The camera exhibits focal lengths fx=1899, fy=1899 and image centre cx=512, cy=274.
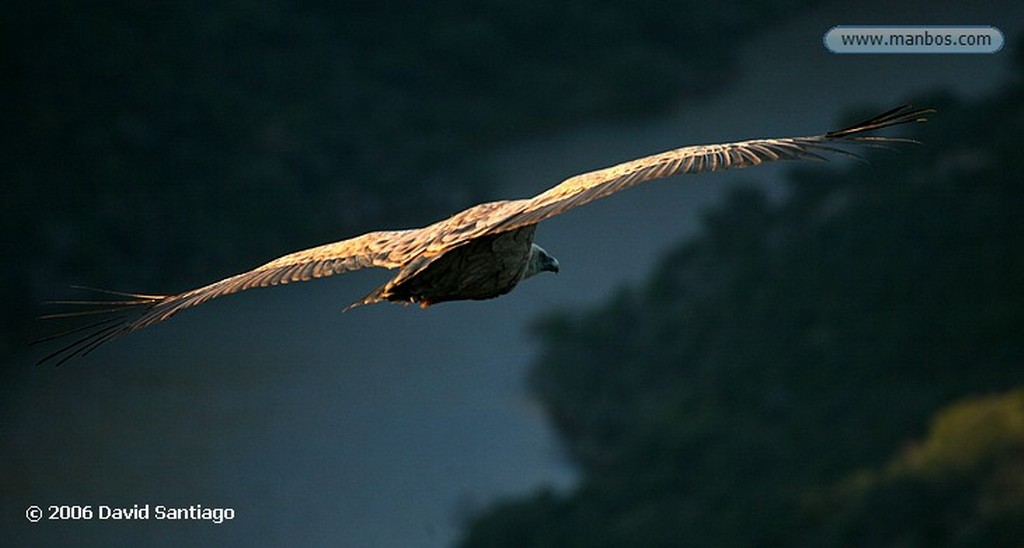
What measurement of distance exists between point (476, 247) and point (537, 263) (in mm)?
772

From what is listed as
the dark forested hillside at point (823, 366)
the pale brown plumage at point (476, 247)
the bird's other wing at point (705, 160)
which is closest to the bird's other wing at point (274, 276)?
the pale brown plumage at point (476, 247)

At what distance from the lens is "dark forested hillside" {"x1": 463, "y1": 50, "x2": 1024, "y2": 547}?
29922mm

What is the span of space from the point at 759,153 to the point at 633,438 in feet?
79.4

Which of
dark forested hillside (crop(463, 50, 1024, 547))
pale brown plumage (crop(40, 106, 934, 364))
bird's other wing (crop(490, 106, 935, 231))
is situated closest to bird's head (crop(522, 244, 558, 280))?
pale brown plumage (crop(40, 106, 934, 364))


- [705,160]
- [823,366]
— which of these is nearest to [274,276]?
[705,160]

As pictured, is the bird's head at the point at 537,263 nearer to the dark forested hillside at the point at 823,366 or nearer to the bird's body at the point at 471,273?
the bird's body at the point at 471,273

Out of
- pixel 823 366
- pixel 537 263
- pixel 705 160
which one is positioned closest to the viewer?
pixel 705 160

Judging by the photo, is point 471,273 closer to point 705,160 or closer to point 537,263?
point 537,263

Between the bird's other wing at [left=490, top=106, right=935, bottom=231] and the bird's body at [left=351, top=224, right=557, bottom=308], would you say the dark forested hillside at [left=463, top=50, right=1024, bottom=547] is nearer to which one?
the bird's body at [left=351, top=224, right=557, bottom=308]

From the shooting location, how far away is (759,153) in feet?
24.2

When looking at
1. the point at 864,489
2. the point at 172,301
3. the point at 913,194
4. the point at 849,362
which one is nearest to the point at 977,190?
the point at 913,194

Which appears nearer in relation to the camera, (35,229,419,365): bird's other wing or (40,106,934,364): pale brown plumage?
(40,106,934,364): pale brown plumage

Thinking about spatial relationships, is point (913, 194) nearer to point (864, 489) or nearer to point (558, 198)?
point (864, 489)

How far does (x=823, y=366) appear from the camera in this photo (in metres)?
→ 31.1
